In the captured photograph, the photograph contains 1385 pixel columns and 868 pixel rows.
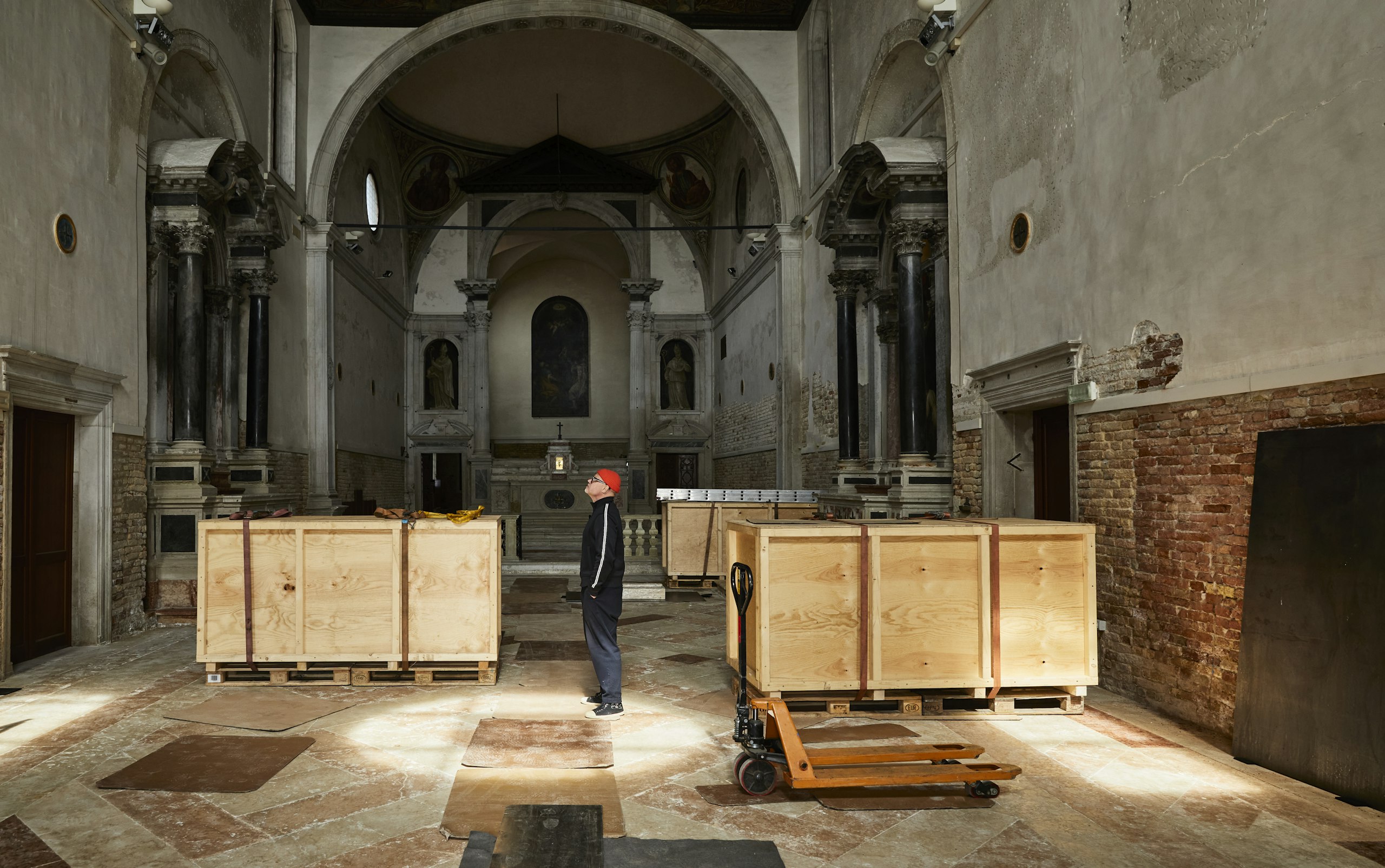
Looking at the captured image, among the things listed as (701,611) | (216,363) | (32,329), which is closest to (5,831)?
(32,329)

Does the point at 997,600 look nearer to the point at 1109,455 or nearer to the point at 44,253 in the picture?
the point at 1109,455

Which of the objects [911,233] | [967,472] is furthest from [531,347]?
[967,472]

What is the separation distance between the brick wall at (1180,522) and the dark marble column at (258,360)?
10720 millimetres

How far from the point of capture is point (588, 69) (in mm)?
21453

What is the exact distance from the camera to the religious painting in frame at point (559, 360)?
28688 millimetres

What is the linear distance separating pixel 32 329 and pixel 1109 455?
341 inches

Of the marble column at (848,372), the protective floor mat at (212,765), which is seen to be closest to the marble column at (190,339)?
the protective floor mat at (212,765)

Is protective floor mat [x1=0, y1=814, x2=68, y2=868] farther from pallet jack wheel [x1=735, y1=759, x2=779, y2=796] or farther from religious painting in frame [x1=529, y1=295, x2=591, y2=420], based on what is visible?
religious painting in frame [x1=529, y1=295, x2=591, y2=420]

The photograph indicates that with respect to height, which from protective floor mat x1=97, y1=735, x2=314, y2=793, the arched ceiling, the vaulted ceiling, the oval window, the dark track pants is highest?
the arched ceiling

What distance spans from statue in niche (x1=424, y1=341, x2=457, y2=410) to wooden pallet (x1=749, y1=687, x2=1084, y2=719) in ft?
69.7

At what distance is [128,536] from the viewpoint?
938 cm

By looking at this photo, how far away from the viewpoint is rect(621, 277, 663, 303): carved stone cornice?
25.3 meters

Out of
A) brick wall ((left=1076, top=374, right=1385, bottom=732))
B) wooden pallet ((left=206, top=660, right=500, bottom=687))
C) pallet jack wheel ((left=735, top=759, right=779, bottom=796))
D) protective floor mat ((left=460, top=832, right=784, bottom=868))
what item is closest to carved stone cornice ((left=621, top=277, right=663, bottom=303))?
brick wall ((left=1076, top=374, right=1385, bottom=732))

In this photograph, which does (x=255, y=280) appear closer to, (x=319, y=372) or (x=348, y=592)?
(x=319, y=372)
